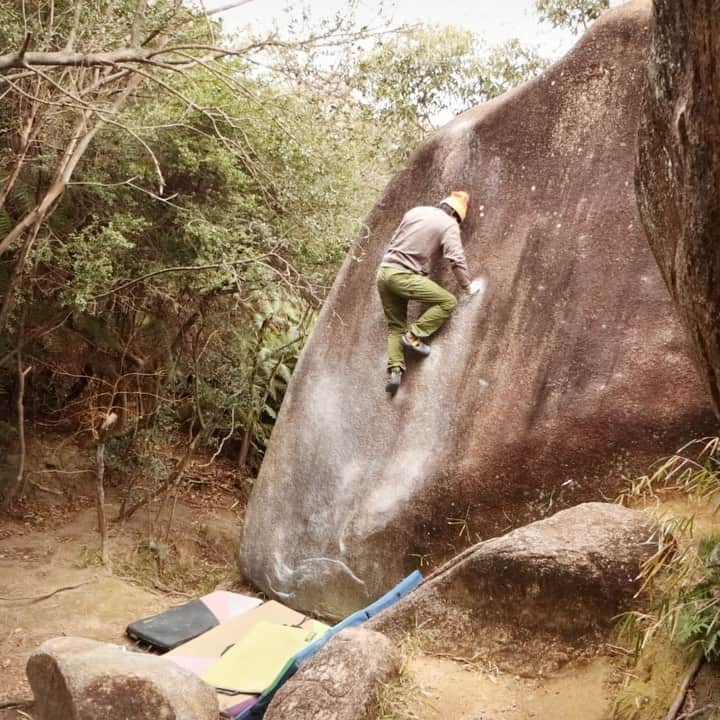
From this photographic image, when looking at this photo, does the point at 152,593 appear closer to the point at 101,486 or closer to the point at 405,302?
the point at 101,486

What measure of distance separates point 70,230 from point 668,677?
7017 mm

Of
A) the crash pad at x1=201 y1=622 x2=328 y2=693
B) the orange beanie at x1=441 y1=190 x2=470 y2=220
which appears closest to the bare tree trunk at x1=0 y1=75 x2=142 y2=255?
the orange beanie at x1=441 y1=190 x2=470 y2=220

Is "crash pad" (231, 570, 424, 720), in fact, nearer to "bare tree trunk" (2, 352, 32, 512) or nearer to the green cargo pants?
the green cargo pants

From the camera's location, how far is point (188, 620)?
22.3 feet

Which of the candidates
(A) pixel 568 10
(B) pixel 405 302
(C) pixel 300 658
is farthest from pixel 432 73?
(C) pixel 300 658

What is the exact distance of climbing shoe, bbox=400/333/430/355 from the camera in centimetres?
671

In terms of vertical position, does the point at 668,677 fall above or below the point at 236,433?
above

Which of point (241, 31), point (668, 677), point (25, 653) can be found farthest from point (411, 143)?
point (668, 677)

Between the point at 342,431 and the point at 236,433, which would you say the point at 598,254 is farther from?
the point at 236,433

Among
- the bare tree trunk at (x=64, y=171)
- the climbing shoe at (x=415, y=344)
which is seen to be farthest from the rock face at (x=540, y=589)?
the bare tree trunk at (x=64, y=171)

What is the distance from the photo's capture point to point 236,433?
36.2ft

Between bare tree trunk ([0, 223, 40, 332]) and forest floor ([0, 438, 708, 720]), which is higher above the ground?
bare tree trunk ([0, 223, 40, 332])

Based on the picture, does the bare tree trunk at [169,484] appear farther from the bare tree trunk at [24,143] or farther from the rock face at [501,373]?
the bare tree trunk at [24,143]

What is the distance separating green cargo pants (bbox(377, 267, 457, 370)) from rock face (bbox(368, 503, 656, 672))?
2.70 metres
